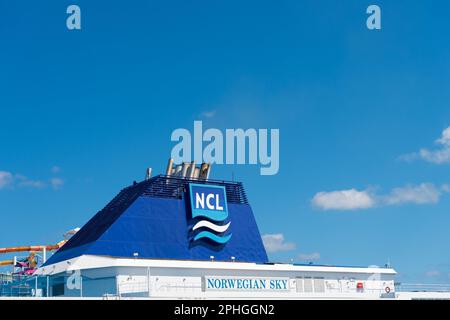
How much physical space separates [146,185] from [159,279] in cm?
1186

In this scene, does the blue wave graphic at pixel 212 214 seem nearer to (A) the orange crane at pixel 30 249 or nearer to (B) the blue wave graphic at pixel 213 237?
(B) the blue wave graphic at pixel 213 237

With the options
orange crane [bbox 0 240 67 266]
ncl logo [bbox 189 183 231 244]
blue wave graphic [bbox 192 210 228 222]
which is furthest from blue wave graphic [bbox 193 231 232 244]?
orange crane [bbox 0 240 67 266]

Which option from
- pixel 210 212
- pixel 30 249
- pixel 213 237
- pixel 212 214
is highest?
pixel 30 249

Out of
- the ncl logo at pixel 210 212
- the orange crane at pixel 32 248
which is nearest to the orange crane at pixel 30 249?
the orange crane at pixel 32 248

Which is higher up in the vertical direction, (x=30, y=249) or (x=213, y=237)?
(x=30, y=249)

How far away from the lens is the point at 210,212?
66375 millimetres

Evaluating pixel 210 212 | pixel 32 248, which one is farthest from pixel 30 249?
pixel 210 212

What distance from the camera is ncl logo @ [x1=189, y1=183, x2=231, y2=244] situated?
2584 inches

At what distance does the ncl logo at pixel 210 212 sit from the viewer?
65.6m

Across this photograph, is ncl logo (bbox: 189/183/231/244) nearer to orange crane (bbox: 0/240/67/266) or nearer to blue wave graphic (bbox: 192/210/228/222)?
blue wave graphic (bbox: 192/210/228/222)

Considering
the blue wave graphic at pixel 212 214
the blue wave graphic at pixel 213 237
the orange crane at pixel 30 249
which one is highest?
the orange crane at pixel 30 249

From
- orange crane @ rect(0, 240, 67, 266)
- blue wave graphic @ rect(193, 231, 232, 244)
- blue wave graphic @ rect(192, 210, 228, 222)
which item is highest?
orange crane @ rect(0, 240, 67, 266)

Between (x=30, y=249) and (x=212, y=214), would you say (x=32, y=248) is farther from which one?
(x=212, y=214)
